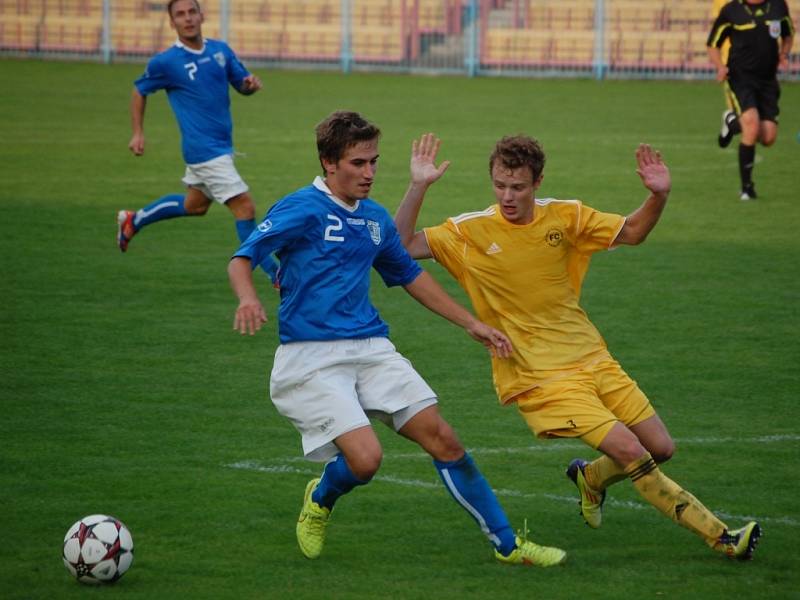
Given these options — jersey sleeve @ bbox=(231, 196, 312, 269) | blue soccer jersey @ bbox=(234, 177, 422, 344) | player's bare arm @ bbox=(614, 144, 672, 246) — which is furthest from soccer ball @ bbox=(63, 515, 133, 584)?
player's bare arm @ bbox=(614, 144, 672, 246)

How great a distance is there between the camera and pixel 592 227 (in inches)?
241

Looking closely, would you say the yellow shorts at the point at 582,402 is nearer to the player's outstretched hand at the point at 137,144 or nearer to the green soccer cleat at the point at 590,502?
the green soccer cleat at the point at 590,502

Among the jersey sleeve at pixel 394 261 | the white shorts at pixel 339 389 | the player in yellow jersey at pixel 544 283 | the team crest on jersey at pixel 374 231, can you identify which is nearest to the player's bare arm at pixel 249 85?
the player in yellow jersey at pixel 544 283

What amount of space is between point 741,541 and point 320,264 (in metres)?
2.08

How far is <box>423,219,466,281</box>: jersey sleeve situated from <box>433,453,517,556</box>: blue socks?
3.16 ft

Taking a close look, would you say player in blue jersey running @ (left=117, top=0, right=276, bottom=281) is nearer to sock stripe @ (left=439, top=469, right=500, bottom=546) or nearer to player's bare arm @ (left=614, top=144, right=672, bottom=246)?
player's bare arm @ (left=614, top=144, right=672, bottom=246)

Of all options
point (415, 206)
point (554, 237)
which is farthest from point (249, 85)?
point (554, 237)

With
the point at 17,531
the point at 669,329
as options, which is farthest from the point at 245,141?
the point at 17,531

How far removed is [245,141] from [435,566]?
1502 centimetres

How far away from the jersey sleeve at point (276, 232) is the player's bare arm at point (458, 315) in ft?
2.14

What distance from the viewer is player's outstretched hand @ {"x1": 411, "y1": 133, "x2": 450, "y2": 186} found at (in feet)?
20.4

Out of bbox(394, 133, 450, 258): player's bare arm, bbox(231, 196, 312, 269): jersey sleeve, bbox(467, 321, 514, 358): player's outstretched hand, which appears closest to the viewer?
bbox(231, 196, 312, 269): jersey sleeve

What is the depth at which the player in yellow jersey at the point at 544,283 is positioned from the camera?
5.95 meters

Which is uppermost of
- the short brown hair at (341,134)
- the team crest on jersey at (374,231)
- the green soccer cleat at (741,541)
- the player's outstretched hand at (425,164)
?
the short brown hair at (341,134)
